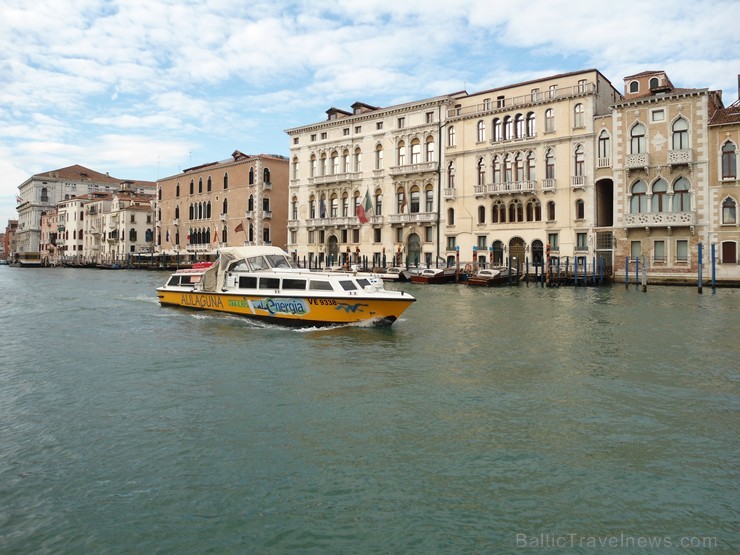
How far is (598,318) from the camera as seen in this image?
1841cm

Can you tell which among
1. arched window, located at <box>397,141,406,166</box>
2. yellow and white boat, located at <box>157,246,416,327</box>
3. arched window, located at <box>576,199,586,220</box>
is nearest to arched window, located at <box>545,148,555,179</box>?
arched window, located at <box>576,199,586,220</box>

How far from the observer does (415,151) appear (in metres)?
45.8

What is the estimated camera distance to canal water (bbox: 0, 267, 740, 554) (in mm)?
4896

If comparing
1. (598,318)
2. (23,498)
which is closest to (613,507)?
(23,498)

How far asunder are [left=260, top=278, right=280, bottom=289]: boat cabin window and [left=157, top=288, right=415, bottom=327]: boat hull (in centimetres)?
36

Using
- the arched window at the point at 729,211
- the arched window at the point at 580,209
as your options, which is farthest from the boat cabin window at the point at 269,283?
the arched window at the point at 729,211

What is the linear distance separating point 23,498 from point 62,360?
22.9 ft

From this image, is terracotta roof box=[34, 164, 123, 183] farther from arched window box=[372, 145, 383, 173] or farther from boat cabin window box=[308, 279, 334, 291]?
boat cabin window box=[308, 279, 334, 291]

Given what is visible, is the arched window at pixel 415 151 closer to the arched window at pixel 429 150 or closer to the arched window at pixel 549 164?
the arched window at pixel 429 150

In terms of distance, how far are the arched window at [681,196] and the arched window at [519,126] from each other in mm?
10521

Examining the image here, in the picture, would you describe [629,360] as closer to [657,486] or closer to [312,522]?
[657,486]

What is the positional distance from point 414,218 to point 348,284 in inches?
1177

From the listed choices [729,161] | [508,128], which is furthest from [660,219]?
[508,128]

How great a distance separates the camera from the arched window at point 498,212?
41.0 metres
